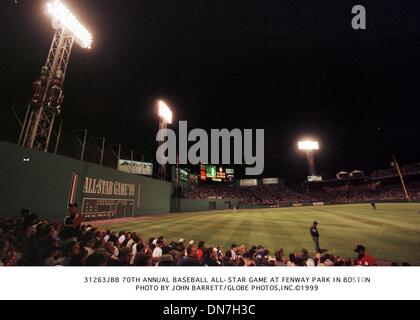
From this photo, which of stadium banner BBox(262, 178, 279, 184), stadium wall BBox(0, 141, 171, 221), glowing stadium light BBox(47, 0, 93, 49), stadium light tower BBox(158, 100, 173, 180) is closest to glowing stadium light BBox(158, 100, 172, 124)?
stadium light tower BBox(158, 100, 173, 180)

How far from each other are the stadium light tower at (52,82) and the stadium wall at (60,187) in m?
1.50

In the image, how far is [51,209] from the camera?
569 inches

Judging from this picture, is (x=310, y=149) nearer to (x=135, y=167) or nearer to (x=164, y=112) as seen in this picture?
(x=164, y=112)

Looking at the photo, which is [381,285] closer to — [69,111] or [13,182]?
[13,182]

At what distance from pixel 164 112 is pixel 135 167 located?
9940 millimetres

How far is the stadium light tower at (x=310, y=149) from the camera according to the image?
64.6 meters

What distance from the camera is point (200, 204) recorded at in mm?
45750

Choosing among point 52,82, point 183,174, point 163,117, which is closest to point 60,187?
point 52,82

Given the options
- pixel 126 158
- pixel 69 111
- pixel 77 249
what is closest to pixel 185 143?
pixel 126 158

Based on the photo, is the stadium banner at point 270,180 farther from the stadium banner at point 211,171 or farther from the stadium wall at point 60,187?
the stadium wall at point 60,187

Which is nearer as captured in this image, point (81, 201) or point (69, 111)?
point (81, 201)

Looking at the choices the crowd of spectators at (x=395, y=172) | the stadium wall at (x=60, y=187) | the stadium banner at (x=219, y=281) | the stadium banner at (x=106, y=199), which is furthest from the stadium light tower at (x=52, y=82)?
the crowd of spectators at (x=395, y=172)

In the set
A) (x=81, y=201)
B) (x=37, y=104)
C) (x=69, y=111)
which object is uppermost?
(x=69, y=111)
